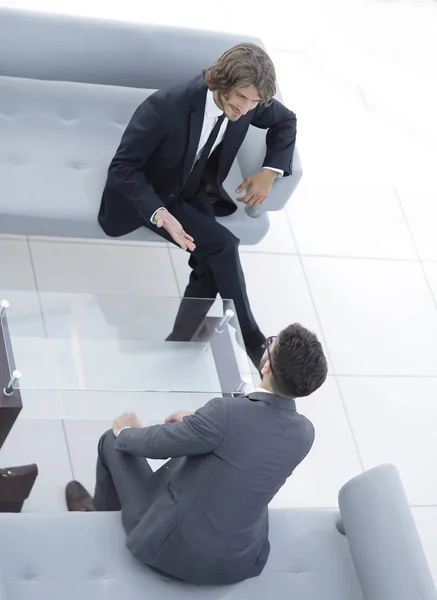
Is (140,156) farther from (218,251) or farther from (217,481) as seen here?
(217,481)

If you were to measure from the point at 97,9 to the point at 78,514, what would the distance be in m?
3.20

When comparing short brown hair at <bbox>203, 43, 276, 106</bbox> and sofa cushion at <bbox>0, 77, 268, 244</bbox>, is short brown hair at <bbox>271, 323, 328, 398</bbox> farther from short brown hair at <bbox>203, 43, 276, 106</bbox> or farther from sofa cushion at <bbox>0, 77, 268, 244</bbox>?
sofa cushion at <bbox>0, 77, 268, 244</bbox>

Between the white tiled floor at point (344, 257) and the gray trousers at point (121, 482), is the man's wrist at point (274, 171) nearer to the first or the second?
the white tiled floor at point (344, 257)

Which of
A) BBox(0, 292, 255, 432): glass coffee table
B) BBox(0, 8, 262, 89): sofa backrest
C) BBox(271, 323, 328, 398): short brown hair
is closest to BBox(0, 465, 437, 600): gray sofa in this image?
BBox(0, 292, 255, 432): glass coffee table

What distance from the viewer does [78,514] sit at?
291 centimetres

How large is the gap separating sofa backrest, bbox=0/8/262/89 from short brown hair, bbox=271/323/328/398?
1.70 m

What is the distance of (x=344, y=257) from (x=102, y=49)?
151cm

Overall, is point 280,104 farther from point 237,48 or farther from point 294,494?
point 294,494

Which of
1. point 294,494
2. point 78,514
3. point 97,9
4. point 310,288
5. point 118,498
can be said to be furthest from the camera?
point 97,9

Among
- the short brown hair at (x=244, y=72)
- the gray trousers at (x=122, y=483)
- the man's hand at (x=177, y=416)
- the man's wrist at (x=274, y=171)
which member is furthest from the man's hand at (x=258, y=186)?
the gray trousers at (x=122, y=483)

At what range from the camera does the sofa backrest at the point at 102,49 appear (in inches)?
148

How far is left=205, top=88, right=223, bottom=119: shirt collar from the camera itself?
137 inches

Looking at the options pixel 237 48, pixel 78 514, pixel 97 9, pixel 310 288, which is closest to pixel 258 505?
pixel 78 514

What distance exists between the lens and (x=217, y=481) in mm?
2656
